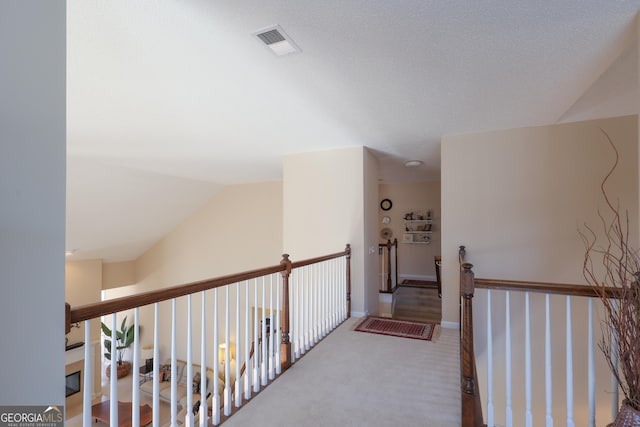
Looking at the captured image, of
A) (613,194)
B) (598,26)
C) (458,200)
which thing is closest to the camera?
(598,26)

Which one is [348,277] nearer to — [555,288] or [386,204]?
Answer: [555,288]

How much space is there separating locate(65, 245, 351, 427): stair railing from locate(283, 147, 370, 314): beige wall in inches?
7.1

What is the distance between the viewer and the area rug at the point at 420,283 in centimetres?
627

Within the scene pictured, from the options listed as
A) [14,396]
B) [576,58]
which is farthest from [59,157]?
[576,58]

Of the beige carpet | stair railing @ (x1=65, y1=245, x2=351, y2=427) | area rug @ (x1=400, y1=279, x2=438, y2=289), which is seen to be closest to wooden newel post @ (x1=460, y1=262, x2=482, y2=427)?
the beige carpet

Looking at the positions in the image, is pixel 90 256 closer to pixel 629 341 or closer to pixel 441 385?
pixel 441 385

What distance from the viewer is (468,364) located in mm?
2010

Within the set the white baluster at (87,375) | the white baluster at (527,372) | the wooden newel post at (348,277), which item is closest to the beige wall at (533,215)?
the wooden newel post at (348,277)

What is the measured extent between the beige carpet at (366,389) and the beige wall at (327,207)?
49.4 inches

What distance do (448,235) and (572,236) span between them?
4.08 ft

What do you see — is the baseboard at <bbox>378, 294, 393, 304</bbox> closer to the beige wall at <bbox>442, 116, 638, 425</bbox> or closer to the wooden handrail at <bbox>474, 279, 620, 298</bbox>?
the beige wall at <bbox>442, 116, 638, 425</bbox>

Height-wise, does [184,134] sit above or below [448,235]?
above

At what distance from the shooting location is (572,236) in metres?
3.32

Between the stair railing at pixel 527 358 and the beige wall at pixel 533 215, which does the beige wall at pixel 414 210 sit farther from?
the stair railing at pixel 527 358
